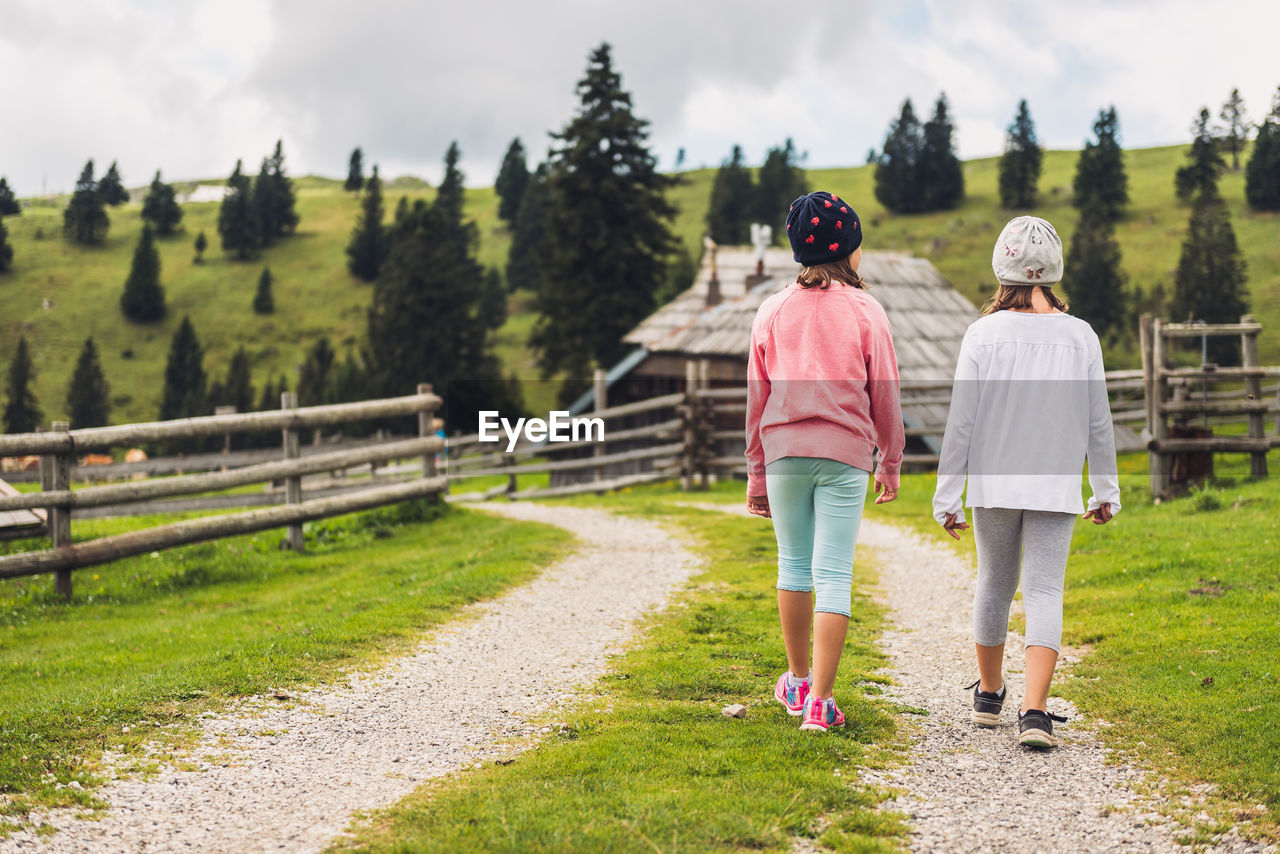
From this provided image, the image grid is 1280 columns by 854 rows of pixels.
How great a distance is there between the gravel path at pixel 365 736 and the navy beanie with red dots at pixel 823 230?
231 centimetres

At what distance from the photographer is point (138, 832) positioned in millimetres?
3330

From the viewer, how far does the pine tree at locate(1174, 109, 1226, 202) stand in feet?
239

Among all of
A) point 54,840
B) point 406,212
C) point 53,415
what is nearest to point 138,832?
point 54,840

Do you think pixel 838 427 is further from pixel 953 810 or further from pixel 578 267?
pixel 578 267

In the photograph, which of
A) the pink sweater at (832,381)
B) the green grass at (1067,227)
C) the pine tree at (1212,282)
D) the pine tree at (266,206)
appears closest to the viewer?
the pink sweater at (832,381)

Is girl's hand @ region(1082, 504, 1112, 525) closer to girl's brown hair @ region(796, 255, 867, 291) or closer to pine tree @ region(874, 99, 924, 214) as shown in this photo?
girl's brown hair @ region(796, 255, 867, 291)

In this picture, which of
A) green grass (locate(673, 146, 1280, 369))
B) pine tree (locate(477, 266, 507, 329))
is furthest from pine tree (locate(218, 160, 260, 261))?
green grass (locate(673, 146, 1280, 369))

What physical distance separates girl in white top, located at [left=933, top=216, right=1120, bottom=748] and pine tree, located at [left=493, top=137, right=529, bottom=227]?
328 ft

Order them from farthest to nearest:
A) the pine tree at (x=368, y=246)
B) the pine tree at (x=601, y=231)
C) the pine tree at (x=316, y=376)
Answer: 1. the pine tree at (x=368, y=246)
2. the pine tree at (x=316, y=376)
3. the pine tree at (x=601, y=231)

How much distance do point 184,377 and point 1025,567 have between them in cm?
7482

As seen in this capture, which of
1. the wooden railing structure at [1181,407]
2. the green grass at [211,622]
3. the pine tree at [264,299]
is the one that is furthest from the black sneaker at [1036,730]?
the pine tree at [264,299]

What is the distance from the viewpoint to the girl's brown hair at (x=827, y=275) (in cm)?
424

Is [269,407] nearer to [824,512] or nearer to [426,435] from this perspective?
[426,435]

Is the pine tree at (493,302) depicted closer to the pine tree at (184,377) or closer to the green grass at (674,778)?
the pine tree at (184,377)
